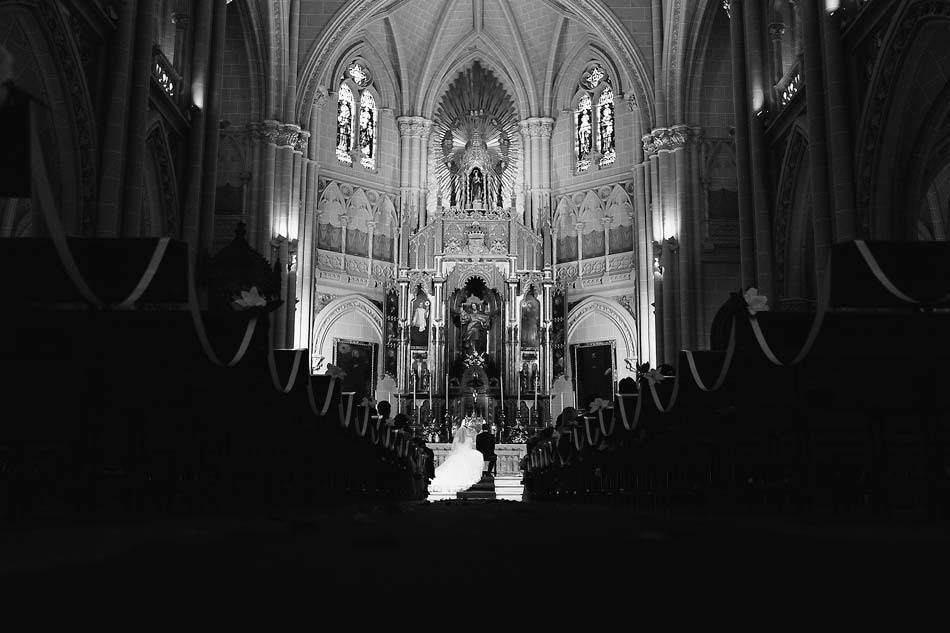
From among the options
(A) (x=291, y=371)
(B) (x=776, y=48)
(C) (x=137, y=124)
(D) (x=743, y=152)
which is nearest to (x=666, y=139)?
(D) (x=743, y=152)

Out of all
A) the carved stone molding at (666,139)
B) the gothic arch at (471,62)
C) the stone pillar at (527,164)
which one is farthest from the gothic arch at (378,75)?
the carved stone molding at (666,139)

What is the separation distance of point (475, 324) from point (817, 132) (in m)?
17.0

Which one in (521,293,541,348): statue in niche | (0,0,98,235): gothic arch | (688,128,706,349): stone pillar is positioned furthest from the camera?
(521,293,541,348): statue in niche

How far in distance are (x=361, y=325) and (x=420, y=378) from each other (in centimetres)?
301

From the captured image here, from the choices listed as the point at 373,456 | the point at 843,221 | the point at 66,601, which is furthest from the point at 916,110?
the point at 66,601

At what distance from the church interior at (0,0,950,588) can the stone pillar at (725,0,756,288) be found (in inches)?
2.8

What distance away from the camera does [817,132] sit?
14008 millimetres

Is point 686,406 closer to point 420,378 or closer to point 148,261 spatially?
point 148,261

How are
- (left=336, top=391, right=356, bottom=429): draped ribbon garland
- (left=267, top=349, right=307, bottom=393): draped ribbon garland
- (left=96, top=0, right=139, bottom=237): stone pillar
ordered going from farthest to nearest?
(left=96, top=0, right=139, bottom=237): stone pillar
(left=336, top=391, right=356, bottom=429): draped ribbon garland
(left=267, top=349, right=307, bottom=393): draped ribbon garland

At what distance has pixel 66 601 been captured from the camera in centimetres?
221

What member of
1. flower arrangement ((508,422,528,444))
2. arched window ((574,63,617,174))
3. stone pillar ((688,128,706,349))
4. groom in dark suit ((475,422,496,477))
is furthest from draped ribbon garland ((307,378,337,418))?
arched window ((574,63,617,174))

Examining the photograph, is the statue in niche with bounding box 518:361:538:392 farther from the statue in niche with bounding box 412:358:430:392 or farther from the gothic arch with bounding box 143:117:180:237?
the gothic arch with bounding box 143:117:180:237

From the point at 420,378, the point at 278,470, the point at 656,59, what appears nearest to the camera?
the point at 278,470

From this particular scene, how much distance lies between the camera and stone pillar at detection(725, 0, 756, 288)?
18.1 m
